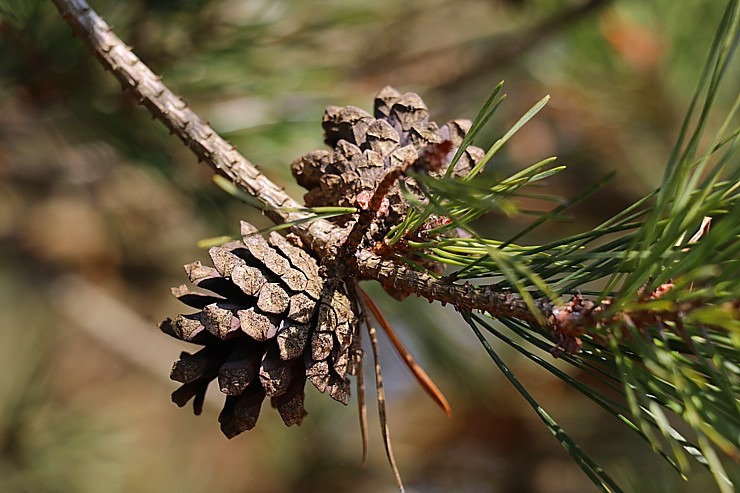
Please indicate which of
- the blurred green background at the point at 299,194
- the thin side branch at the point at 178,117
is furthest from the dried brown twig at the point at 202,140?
the blurred green background at the point at 299,194

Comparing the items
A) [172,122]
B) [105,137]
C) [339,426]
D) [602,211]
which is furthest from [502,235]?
[172,122]

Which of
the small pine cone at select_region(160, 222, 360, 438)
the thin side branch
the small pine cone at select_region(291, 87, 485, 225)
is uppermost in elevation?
the thin side branch

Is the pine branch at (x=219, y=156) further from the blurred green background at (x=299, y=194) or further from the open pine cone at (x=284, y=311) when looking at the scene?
the blurred green background at (x=299, y=194)

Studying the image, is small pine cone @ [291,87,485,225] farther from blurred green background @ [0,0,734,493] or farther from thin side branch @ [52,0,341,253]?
blurred green background @ [0,0,734,493]

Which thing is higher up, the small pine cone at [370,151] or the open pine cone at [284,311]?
the small pine cone at [370,151]

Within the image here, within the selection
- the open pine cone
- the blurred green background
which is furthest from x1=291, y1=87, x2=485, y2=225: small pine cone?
the blurred green background

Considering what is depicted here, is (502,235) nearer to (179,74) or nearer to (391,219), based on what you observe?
(179,74)

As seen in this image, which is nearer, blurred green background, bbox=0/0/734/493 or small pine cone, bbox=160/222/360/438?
small pine cone, bbox=160/222/360/438
